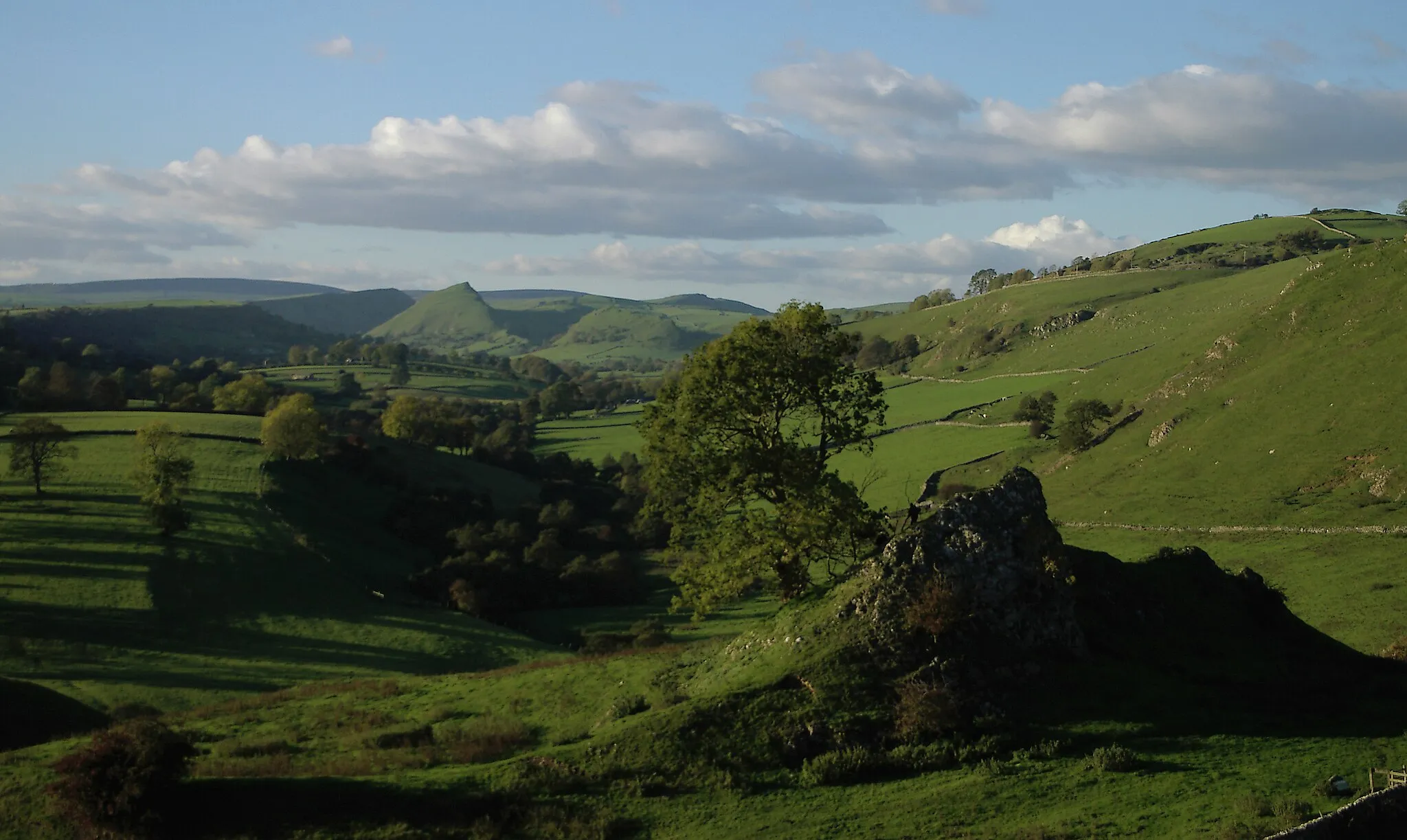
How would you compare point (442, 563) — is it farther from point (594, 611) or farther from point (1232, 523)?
point (1232, 523)

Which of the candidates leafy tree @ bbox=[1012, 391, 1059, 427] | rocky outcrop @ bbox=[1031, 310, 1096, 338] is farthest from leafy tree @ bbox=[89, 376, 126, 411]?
rocky outcrop @ bbox=[1031, 310, 1096, 338]

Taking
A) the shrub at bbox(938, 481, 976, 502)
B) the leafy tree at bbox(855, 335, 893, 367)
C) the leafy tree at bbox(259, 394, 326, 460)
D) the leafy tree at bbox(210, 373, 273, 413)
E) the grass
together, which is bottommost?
the grass

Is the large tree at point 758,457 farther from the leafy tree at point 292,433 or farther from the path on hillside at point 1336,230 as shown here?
the path on hillside at point 1336,230

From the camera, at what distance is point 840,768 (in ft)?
81.6

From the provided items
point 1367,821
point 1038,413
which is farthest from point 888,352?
point 1367,821

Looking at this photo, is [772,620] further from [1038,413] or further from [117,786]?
[1038,413]

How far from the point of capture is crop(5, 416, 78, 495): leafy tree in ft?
289

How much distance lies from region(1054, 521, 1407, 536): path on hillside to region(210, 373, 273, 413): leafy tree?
369 ft

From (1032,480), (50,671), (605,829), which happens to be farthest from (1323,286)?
(50,671)

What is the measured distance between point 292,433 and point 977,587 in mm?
93283

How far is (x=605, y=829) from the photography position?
73.4ft

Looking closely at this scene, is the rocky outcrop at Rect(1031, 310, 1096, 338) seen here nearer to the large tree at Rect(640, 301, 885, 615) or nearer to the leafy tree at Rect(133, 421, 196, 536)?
the leafy tree at Rect(133, 421, 196, 536)

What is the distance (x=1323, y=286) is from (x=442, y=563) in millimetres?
81627

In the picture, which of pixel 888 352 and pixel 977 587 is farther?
pixel 888 352
